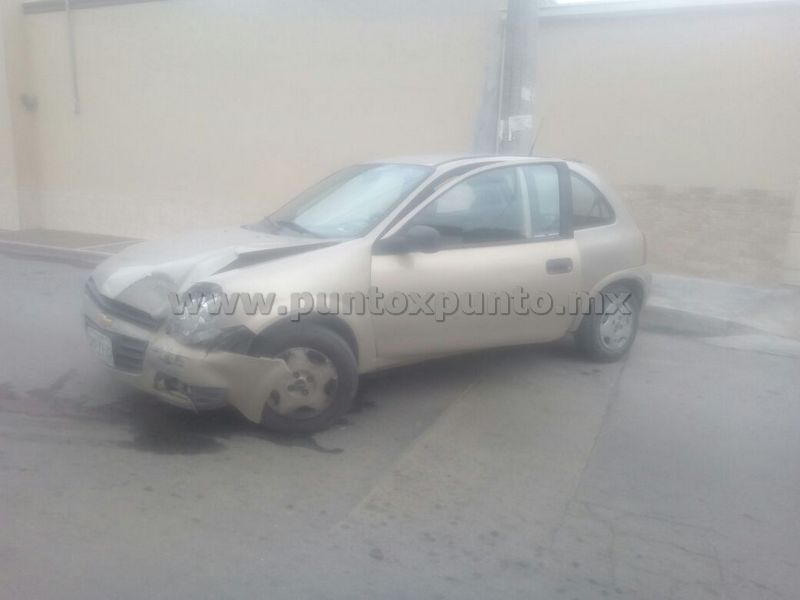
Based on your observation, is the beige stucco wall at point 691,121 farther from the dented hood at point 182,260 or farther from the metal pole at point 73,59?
the metal pole at point 73,59

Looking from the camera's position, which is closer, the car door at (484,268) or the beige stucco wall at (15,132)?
the car door at (484,268)

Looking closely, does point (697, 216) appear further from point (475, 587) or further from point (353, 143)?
point (475, 587)

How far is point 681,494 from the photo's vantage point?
4051mm

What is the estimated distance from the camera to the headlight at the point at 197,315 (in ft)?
13.8

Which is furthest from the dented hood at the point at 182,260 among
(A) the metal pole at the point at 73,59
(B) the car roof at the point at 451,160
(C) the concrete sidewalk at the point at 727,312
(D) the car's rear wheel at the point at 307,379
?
(A) the metal pole at the point at 73,59

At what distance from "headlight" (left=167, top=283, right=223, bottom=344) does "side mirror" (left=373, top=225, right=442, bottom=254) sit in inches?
41.3

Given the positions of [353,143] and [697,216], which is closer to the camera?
[697,216]

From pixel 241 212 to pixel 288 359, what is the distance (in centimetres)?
752

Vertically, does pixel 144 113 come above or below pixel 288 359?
above

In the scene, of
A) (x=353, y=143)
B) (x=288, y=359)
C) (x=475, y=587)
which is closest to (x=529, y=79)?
(x=353, y=143)

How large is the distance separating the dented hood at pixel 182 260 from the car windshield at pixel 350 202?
0.84ft

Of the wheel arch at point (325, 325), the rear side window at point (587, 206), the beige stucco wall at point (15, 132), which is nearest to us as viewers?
the wheel arch at point (325, 325)

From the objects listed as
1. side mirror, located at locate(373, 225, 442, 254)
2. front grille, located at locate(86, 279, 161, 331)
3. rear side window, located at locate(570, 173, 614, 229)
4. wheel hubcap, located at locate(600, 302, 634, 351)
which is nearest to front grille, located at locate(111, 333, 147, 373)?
front grille, located at locate(86, 279, 161, 331)

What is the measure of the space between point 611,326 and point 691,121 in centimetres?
366
